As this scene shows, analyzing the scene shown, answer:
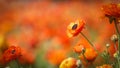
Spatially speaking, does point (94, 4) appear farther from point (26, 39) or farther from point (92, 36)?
point (26, 39)

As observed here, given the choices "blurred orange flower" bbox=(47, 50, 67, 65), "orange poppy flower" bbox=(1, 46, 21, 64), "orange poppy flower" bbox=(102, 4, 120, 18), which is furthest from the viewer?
"blurred orange flower" bbox=(47, 50, 67, 65)

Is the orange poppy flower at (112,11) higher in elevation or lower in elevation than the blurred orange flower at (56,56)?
higher

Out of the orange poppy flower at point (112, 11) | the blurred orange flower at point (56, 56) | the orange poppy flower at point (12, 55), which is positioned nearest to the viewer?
the orange poppy flower at point (112, 11)

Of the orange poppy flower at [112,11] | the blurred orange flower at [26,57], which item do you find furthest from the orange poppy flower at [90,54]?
the blurred orange flower at [26,57]

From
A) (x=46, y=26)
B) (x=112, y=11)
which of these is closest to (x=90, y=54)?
(x=112, y=11)

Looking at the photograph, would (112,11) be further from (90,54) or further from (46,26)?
(46,26)

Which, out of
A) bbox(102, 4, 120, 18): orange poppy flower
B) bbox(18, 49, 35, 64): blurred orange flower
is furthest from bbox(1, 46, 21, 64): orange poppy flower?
bbox(102, 4, 120, 18): orange poppy flower

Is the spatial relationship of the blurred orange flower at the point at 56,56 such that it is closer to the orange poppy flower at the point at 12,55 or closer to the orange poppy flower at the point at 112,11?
the orange poppy flower at the point at 12,55

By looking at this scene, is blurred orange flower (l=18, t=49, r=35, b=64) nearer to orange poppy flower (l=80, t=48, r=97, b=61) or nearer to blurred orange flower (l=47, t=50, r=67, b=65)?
blurred orange flower (l=47, t=50, r=67, b=65)
